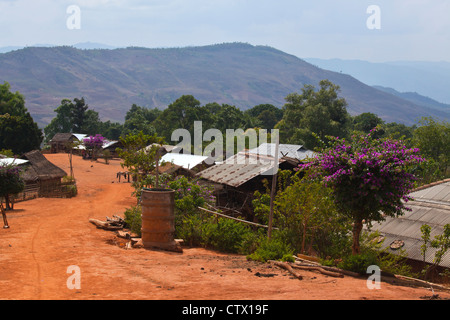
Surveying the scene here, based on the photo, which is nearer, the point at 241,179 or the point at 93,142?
the point at 241,179

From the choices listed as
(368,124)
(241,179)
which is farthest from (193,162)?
(368,124)

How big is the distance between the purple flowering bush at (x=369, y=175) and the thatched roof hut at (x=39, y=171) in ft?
84.4

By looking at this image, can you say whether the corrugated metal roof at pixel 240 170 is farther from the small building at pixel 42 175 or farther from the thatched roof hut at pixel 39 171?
the thatched roof hut at pixel 39 171

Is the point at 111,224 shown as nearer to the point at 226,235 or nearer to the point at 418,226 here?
the point at 226,235

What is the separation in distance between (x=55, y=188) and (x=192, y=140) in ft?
107

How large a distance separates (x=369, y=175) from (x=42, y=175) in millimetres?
27394

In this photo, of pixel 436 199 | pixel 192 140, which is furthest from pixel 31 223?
pixel 192 140

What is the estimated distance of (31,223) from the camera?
17531 mm

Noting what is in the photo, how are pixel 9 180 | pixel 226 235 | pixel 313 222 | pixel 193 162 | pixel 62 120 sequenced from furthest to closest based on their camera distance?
pixel 62 120, pixel 193 162, pixel 9 180, pixel 226 235, pixel 313 222

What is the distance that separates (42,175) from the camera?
3167 cm

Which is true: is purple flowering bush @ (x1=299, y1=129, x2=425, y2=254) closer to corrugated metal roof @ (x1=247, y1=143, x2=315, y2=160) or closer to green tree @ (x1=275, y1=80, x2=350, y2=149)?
corrugated metal roof @ (x1=247, y1=143, x2=315, y2=160)

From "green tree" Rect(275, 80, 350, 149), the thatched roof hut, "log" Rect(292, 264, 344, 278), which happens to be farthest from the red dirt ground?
"green tree" Rect(275, 80, 350, 149)
